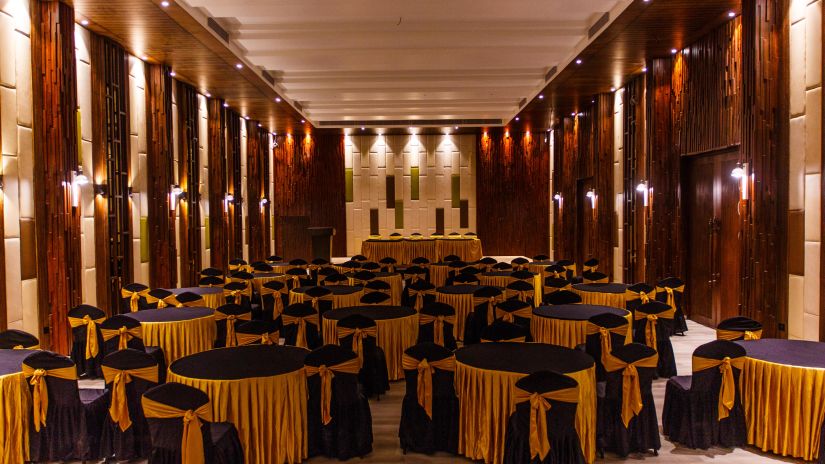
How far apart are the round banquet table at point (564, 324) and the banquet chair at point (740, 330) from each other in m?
0.89

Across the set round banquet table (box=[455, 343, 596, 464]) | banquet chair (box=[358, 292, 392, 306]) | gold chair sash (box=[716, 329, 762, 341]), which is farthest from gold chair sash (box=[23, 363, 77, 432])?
gold chair sash (box=[716, 329, 762, 341])

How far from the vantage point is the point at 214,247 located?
1447cm

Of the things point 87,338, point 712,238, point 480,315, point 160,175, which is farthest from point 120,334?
point 712,238

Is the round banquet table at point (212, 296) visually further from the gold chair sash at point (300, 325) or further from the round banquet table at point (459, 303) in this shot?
the round banquet table at point (459, 303)

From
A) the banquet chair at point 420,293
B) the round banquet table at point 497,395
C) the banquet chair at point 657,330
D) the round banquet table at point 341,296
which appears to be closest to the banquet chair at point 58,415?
the round banquet table at point 497,395

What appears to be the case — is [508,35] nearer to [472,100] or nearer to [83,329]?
[472,100]

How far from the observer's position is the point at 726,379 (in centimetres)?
490

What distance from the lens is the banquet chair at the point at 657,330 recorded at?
6879 mm

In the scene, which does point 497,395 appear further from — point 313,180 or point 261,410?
point 313,180

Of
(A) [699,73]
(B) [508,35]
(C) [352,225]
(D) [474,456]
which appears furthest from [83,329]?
(C) [352,225]

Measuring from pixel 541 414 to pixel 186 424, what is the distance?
7.30 ft

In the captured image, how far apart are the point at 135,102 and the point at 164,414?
26.9 feet

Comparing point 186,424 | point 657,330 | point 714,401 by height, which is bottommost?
point 714,401

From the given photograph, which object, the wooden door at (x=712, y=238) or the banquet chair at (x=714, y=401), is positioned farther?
the wooden door at (x=712, y=238)
